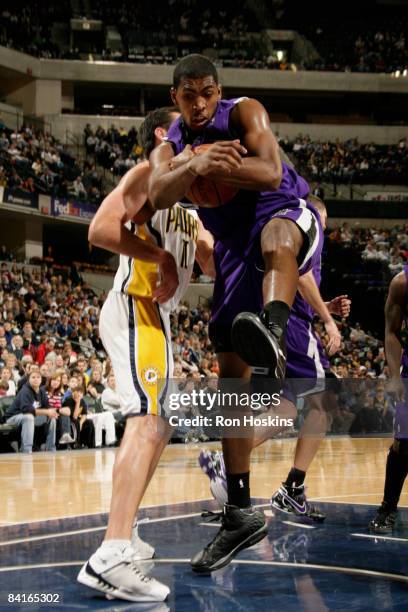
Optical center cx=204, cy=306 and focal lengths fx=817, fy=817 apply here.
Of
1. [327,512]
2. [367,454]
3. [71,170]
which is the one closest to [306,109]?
[71,170]

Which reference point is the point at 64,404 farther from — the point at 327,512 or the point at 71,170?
the point at 71,170

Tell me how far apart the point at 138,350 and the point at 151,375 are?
143 millimetres

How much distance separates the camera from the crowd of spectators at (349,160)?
92.8 feet

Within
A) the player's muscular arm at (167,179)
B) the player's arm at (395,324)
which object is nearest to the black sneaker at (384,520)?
the player's arm at (395,324)

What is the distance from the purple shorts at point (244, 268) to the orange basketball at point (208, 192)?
0.57 ft

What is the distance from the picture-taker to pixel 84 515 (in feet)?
18.6

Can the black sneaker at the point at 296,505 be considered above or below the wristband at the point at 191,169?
below

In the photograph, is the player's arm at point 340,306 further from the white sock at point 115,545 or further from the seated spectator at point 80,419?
the seated spectator at point 80,419

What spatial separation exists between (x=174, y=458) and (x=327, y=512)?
5086 mm

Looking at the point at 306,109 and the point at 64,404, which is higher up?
the point at 306,109

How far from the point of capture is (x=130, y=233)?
3959 mm

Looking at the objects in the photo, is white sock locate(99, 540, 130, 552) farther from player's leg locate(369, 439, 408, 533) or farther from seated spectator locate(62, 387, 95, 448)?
seated spectator locate(62, 387, 95, 448)

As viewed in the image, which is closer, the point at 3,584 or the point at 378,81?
the point at 3,584

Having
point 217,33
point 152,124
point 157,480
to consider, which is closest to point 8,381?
point 157,480
